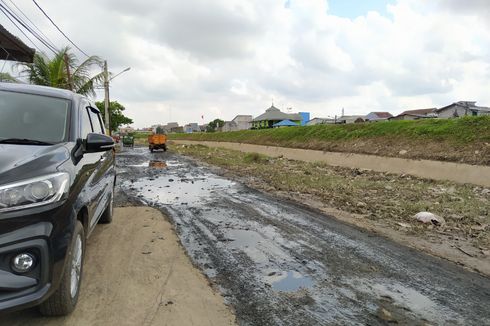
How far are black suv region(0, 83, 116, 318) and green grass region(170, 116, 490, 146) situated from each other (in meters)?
15.1

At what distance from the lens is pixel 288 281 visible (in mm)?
4391

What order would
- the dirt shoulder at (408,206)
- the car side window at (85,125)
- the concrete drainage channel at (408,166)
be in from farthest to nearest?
the concrete drainage channel at (408,166)
the dirt shoulder at (408,206)
the car side window at (85,125)

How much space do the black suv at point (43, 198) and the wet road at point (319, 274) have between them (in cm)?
152

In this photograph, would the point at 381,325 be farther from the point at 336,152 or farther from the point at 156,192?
the point at 336,152

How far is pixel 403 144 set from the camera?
18.3m

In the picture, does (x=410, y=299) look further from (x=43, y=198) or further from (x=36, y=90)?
(x=36, y=90)

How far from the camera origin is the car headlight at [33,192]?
2742mm

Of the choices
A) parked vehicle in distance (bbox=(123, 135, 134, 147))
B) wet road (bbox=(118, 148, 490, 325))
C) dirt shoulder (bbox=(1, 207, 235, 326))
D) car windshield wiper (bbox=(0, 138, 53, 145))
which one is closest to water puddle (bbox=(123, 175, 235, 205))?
wet road (bbox=(118, 148, 490, 325))

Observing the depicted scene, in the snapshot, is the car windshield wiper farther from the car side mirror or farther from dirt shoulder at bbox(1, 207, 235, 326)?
dirt shoulder at bbox(1, 207, 235, 326)

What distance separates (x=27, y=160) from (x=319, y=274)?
3211mm

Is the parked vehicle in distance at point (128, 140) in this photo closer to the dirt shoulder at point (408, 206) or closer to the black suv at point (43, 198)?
the dirt shoulder at point (408, 206)

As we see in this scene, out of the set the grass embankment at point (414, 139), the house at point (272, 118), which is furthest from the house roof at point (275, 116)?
the grass embankment at point (414, 139)

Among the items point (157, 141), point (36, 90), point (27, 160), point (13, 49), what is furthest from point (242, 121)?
point (27, 160)

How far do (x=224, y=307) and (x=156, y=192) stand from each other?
7145mm
